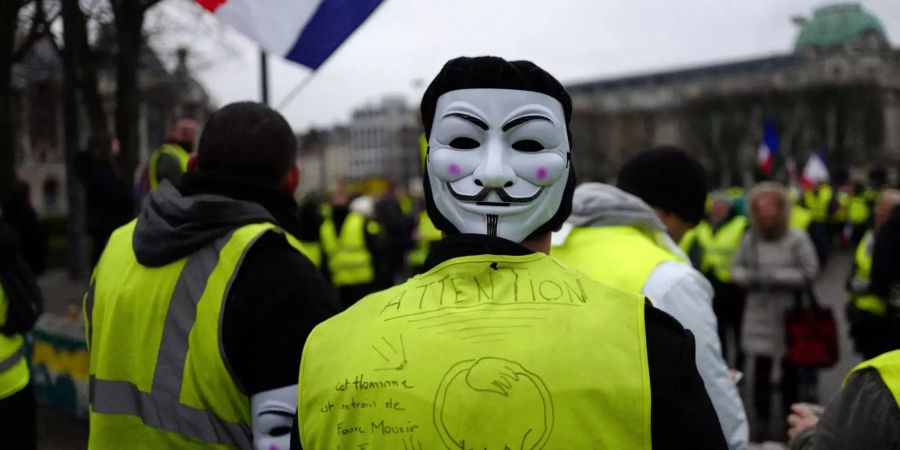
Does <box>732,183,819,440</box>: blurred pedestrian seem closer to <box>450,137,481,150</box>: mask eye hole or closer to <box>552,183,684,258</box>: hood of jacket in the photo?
<box>552,183,684,258</box>: hood of jacket

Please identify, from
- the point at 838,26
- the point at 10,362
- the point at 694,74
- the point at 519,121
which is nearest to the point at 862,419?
the point at 519,121

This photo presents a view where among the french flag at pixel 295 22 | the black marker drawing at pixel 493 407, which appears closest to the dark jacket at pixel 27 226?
the french flag at pixel 295 22

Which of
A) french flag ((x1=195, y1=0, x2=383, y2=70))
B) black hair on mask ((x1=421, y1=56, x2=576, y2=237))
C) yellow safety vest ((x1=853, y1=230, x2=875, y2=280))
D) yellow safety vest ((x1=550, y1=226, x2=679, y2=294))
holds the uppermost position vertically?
french flag ((x1=195, y1=0, x2=383, y2=70))

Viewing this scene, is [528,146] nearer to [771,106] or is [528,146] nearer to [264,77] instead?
[264,77]

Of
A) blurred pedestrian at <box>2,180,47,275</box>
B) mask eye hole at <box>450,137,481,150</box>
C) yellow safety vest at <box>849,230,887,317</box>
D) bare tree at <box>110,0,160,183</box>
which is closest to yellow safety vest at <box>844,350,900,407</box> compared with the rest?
mask eye hole at <box>450,137,481,150</box>

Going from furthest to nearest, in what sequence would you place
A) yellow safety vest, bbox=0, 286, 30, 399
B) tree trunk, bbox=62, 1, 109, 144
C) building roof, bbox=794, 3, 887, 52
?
building roof, bbox=794, 3, 887, 52 < tree trunk, bbox=62, 1, 109, 144 < yellow safety vest, bbox=0, 286, 30, 399

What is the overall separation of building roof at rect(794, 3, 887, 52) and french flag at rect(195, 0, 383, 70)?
100492 mm

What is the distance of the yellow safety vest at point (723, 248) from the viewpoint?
8039 millimetres

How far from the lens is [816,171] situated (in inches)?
804

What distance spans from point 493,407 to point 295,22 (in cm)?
233

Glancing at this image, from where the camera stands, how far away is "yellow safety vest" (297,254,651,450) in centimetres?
156

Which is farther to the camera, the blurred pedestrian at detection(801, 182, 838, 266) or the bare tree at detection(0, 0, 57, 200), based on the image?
the blurred pedestrian at detection(801, 182, 838, 266)

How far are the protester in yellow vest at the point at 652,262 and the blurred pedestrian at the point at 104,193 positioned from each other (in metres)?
4.93

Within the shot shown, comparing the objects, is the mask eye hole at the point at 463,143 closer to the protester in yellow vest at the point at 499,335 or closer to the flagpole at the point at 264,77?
the protester in yellow vest at the point at 499,335
